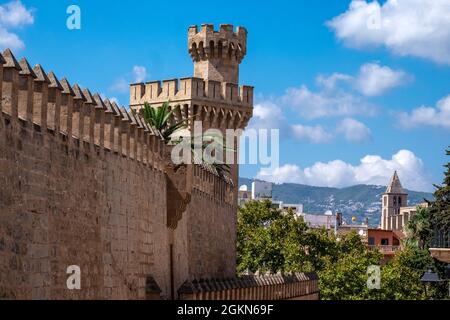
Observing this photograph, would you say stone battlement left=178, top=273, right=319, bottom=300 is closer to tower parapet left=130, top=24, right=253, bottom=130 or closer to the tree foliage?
the tree foliage

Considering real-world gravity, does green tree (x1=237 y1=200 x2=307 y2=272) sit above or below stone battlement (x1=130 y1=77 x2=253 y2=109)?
below

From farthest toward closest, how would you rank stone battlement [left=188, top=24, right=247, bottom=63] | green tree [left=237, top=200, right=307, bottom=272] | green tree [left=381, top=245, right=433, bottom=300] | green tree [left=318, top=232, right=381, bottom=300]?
1. green tree [left=237, top=200, right=307, bottom=272]
2. green tree [left=381, top=245, right=433, bottom=300]
3. green tree [left=318, top=232, right=381, bottom=300]
4. stone battlement [left=188, top=24, right=247, bottom=63]

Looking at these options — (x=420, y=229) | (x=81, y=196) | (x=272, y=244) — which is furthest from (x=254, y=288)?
(x=420, y=229)

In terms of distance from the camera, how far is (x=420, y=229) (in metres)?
77.8

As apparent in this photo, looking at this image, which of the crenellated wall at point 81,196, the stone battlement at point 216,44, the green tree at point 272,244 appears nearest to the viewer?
the crenellated wall at point 81,196

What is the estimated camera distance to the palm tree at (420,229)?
75562 mm

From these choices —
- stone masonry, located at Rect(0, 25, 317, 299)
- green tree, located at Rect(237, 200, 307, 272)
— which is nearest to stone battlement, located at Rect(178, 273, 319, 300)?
stone masonry, located at Rect(0, 25, 317, 299)

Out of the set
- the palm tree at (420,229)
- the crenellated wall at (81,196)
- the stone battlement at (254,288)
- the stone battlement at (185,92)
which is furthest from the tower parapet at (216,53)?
the palm tree at (420,229)

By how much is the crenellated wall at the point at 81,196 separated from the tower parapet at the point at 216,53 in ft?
65.2

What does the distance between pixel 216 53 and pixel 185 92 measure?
3.88m

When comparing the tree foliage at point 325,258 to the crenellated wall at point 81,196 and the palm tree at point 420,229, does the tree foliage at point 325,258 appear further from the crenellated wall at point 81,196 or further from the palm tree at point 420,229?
the crenellated wall at point 81,196

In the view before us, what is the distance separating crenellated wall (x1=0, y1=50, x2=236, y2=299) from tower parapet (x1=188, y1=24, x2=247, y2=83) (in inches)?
783

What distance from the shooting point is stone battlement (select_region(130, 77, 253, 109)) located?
50031 mm
